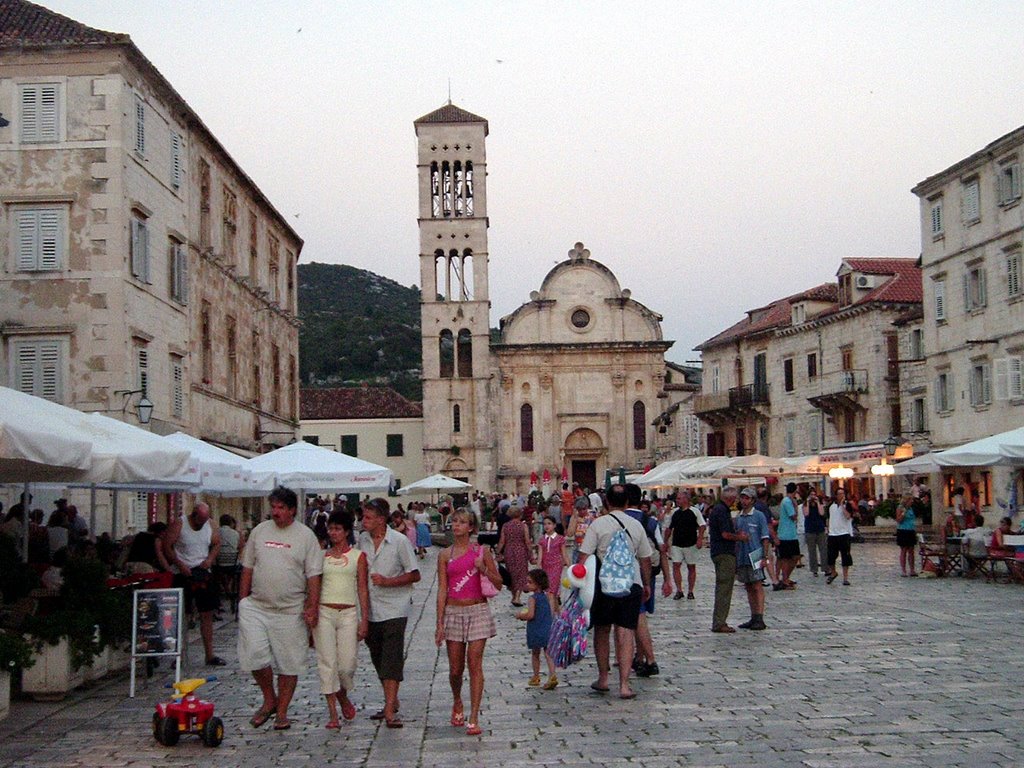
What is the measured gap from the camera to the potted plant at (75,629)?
34.4 ft

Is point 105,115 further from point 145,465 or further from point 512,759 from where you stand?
point 512,759

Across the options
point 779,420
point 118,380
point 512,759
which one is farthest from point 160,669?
point 779,420

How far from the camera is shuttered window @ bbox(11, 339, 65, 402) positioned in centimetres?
2389

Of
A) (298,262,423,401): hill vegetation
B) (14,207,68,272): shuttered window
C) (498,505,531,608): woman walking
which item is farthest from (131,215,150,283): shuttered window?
(298,262,423,401): hill vegetation

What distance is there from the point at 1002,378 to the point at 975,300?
2.80 metres

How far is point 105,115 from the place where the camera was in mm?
24406

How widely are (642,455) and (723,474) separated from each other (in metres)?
35.8

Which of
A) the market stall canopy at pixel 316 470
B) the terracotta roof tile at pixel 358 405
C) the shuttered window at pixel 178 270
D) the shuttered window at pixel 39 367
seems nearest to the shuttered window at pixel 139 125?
the shuttered window at pixel 178 270

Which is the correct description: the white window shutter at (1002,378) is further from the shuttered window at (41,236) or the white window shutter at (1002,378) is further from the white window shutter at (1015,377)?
the shuttered window at (41,236)

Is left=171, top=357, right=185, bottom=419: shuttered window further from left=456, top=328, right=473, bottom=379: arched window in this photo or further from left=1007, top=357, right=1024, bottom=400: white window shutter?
left=456, top=328, right=473, bottom=379: arched window

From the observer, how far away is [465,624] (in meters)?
9.04

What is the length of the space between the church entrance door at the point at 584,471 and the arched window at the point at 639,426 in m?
2.58

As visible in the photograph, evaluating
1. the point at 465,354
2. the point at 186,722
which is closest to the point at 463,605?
the point at 186,722

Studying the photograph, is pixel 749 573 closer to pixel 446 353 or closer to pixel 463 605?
pixel 463 605
